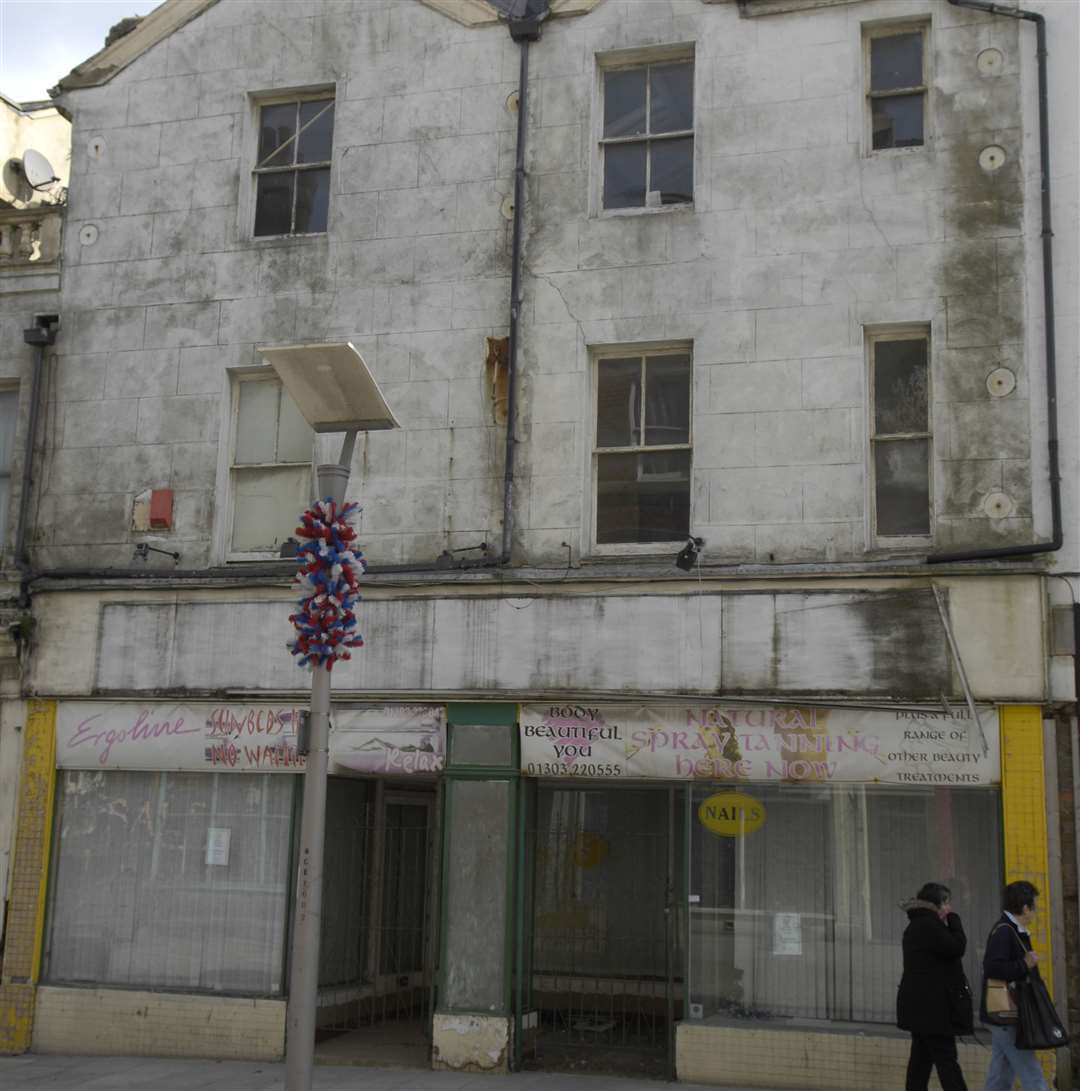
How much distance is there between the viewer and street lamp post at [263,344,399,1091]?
8617 millimetres

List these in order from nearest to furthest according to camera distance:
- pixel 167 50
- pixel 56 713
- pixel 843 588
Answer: pixel 843 588 < pixel 56 713 < pixel 167 50

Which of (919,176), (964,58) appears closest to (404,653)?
(919,176)

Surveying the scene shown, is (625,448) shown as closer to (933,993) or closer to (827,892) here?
(827,892)

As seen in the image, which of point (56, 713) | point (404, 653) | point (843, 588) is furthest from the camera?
point (56, 713)

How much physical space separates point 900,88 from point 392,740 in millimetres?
7390

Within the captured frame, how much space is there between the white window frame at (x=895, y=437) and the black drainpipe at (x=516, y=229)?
3.14 metres

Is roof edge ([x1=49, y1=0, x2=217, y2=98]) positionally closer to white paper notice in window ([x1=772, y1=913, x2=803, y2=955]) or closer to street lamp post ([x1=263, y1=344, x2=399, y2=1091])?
street lamp post ([x1=263, y1=344, x2=399, y2=1091])

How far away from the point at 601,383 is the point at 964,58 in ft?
13.9

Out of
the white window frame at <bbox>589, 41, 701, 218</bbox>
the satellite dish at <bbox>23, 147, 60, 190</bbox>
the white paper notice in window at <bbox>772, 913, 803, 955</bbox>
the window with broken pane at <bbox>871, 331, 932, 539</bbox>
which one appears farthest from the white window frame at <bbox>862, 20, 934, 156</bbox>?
the satellite dish at <bbox>23, 147, 60, 190</bbox>

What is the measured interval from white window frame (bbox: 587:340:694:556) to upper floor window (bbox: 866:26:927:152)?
2547mm

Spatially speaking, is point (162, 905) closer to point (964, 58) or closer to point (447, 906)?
point (447, 906)

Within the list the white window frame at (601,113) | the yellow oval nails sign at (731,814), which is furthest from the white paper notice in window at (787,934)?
the white window frame at (601,113)

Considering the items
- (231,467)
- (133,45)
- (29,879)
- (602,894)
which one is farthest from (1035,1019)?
(133,45)

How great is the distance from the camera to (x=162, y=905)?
13664mm
